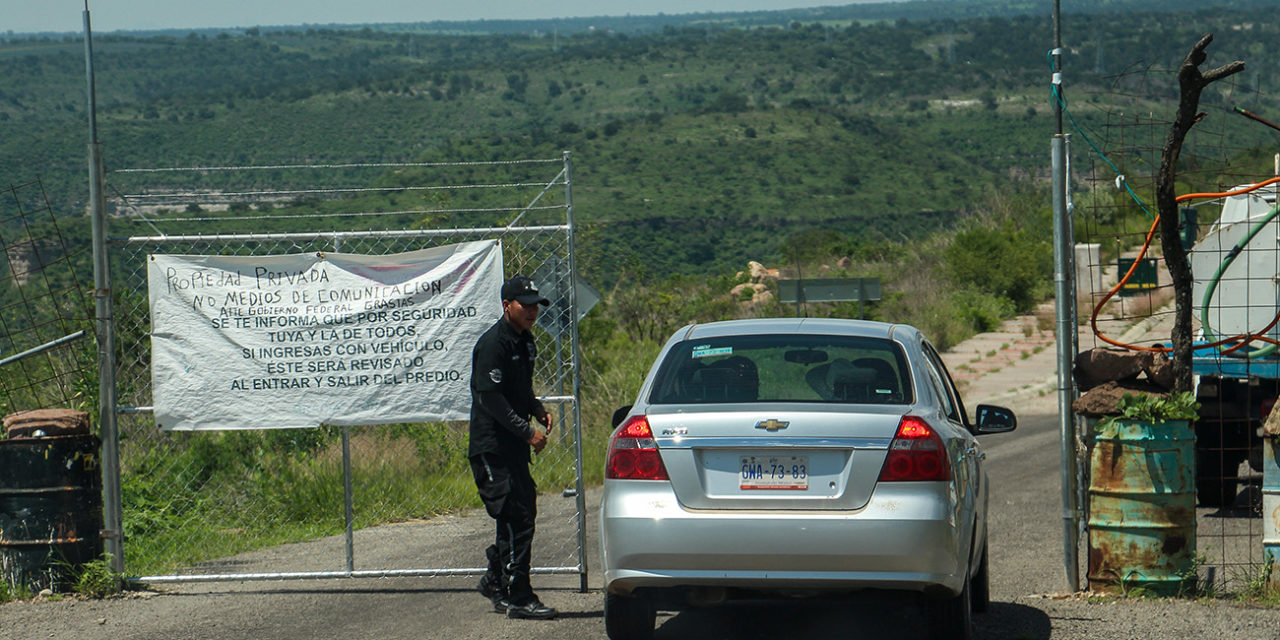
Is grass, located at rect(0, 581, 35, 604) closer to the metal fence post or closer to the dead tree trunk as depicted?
the metal fence post

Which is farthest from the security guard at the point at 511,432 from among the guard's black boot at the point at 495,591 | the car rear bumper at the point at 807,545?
the car rear bumper at the point at 807,545

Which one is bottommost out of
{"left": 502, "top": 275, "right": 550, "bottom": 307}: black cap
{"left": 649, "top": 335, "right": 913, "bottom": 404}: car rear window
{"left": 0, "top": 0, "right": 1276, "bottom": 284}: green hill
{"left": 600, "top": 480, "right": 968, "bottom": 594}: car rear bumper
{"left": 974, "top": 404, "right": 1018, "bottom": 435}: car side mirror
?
{"left": 600, "top": 480, "right": 968, "bottom": 594}: car rear bumper

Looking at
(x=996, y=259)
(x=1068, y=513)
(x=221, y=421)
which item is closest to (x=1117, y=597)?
(x=1068, y=513)

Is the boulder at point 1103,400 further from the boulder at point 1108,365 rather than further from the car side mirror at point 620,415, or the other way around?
the car side mirror at point 620,415

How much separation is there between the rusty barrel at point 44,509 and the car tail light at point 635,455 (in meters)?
3.85

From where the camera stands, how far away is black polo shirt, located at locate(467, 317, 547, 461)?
7.20m

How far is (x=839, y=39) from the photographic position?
534 ft

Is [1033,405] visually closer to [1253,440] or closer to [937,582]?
[1253,440]

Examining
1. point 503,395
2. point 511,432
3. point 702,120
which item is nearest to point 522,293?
point 503,395

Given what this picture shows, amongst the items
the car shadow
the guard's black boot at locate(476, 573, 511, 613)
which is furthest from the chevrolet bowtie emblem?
the guard's black boot at locate(476, 573, 511, 613)

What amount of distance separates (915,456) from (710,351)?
50.7 inches

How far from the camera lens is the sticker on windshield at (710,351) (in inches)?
260

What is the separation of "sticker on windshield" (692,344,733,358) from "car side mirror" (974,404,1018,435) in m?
1.78

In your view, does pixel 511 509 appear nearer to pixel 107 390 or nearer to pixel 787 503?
Answer: pixel 787 503
